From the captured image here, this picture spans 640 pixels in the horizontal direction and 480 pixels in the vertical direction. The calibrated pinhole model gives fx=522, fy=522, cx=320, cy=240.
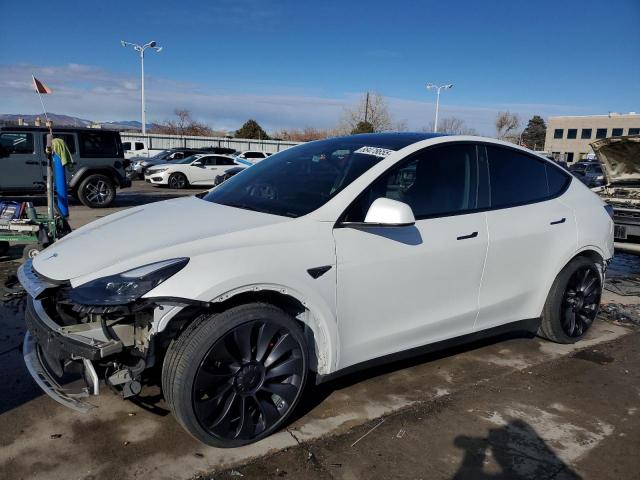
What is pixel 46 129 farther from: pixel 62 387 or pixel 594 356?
pixel 594 356

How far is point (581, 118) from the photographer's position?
234ft

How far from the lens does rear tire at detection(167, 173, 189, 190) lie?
68.2 feet

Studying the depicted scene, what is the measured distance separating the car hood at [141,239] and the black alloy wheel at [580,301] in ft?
8.72

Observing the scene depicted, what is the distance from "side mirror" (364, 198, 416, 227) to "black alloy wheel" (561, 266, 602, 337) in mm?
2110

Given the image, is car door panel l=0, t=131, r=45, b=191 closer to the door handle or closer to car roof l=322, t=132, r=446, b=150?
car roof l=322, t=132, r=446, b=150

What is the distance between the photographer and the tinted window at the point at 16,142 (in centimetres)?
1203

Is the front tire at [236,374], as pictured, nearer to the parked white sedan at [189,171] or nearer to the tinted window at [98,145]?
Result: the tinted window at [98,145]

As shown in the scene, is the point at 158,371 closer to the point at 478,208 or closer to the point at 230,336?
the point at 230,336

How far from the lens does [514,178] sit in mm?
3896

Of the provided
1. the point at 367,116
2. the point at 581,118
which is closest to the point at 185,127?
the point at 367,116

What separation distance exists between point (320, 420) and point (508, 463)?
1.06m

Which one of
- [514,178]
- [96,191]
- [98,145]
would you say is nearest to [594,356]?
[514,178]

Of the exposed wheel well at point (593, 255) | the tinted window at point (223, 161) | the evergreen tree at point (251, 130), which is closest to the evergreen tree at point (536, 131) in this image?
the evergreen tree at point (251, 130)

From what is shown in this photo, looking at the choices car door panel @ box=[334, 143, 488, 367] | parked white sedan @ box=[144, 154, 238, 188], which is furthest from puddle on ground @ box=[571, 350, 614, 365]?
parked white sedan @ box=[144, 154, 238, 188]
